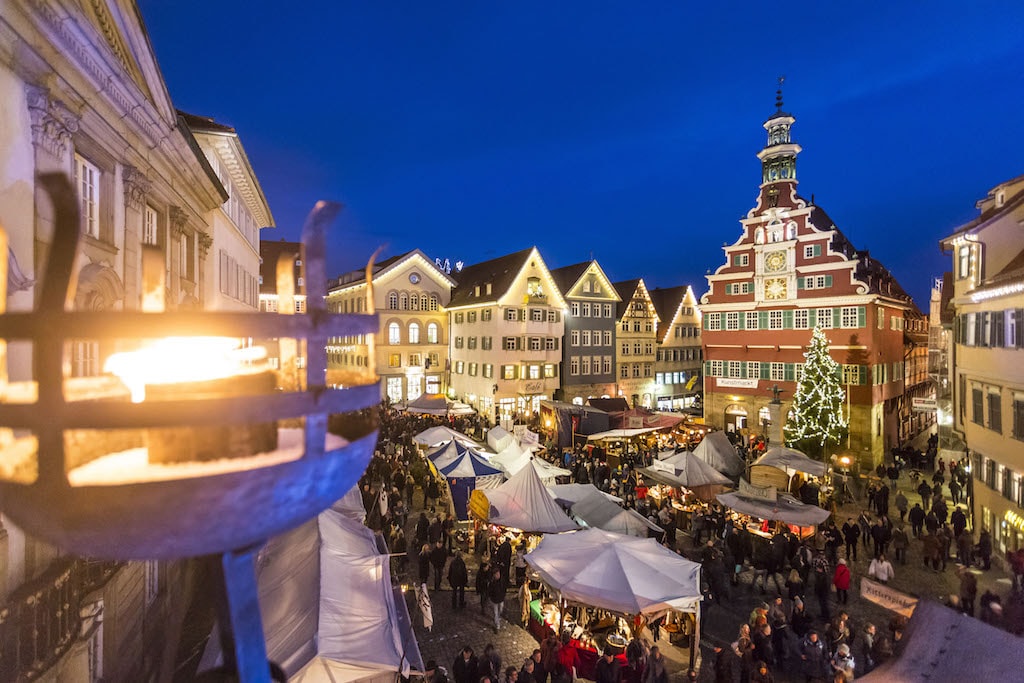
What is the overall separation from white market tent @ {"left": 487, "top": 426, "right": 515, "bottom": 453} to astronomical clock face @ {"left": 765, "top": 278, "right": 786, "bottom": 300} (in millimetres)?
21366

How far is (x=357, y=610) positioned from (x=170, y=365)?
26.6 ft

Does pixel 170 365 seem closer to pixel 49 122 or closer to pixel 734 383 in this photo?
pixel 49 122

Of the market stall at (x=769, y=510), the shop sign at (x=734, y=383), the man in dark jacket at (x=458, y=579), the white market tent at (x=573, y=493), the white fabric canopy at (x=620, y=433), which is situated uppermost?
the shop sign at (x=734, y=383)

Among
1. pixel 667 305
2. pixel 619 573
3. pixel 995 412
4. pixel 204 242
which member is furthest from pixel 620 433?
pixel 667 305

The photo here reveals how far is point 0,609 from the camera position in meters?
6.95

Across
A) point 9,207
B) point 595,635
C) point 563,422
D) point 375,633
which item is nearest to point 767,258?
point 563,422

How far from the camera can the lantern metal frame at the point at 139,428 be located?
1.63 meters

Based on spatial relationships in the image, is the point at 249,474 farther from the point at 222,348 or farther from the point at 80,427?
the point at 222,348

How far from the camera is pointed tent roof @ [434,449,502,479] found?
1855 cm

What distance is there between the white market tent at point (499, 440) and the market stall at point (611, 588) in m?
10.5

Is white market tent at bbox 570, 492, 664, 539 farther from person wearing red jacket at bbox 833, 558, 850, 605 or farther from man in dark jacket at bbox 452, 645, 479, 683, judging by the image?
man in dark jacket at bbox 452, 645, 479, 683

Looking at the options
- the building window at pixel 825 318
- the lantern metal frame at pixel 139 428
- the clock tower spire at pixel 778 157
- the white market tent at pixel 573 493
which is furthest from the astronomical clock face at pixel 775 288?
the lantern metal frame at pixel 139 428

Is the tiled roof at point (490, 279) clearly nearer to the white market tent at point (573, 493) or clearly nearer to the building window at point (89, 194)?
the white market tent at point (573, 493)

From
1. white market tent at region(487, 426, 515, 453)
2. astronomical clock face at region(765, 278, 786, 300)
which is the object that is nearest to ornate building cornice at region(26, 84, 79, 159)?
white market tent at region(487, 426, 515, 453)
